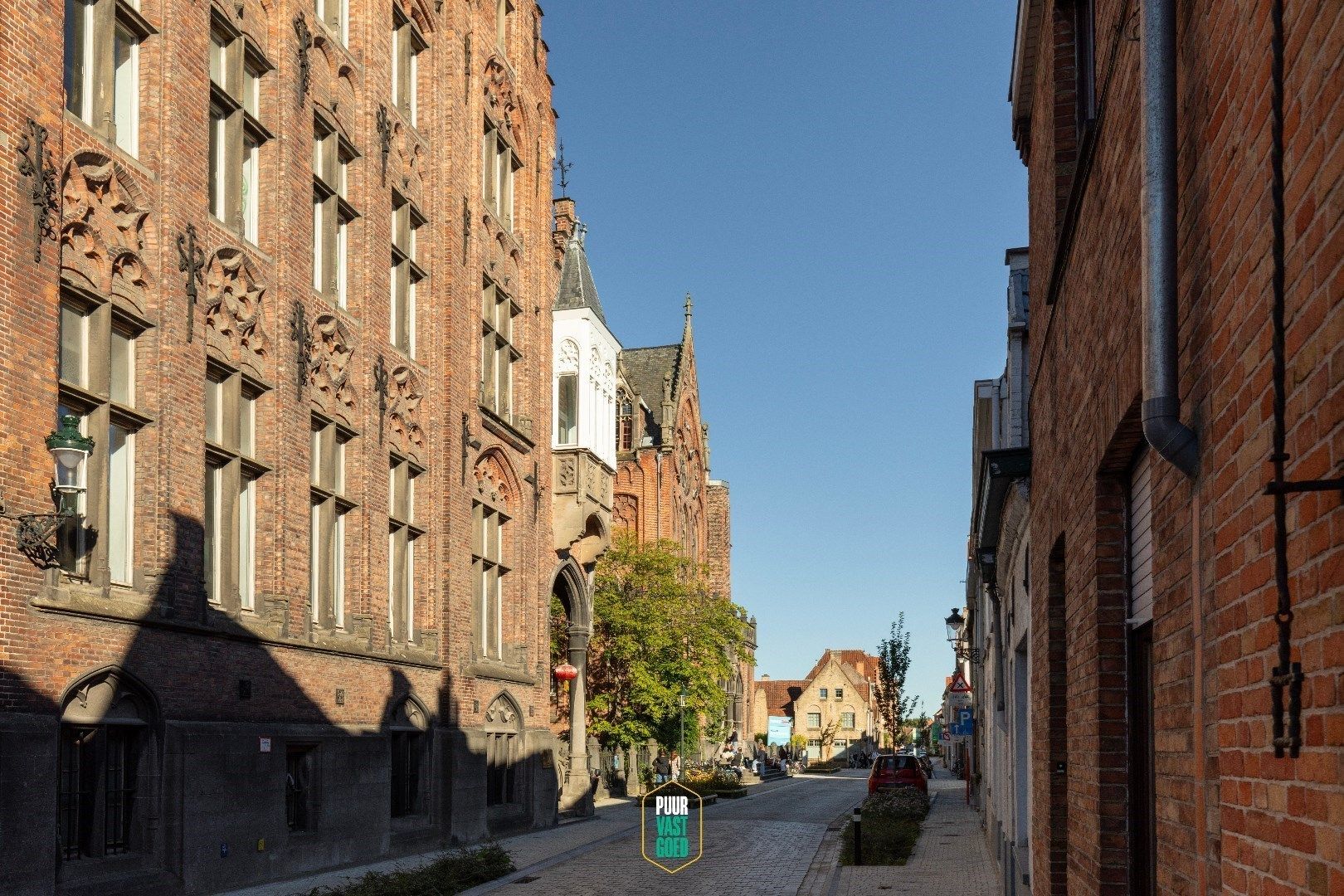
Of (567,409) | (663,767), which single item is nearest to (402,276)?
(567,409)

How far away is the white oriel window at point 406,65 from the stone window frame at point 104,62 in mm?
9120

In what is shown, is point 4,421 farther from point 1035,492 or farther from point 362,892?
point 1035,492

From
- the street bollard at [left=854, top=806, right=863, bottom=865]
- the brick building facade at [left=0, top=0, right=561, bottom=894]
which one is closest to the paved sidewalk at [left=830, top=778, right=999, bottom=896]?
the street bollard at [left=854, top=806, right=863, bottom=865]

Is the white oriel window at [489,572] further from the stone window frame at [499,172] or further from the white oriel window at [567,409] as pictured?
the stone window frame at [499,172]

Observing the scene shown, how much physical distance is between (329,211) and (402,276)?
131 inches

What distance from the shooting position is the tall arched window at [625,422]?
209ft

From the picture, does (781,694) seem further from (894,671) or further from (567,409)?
(567,409)

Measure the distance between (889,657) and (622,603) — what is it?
26981 millimetres

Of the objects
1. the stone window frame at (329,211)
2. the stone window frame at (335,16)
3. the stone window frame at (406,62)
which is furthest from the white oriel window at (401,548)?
the stone window frame at (335,16)

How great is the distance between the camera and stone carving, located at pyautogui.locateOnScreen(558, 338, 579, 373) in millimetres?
37312

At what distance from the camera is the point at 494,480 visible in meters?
30.6

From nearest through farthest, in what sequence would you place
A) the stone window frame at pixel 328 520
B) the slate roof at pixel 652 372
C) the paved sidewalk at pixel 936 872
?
the paved sidewalk at pixel 936 872 → the stone window frame at pixel 328 520 → the slate roof at pixel 652 372

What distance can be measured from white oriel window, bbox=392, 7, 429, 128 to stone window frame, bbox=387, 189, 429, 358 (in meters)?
1.77

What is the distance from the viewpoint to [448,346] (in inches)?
1080
